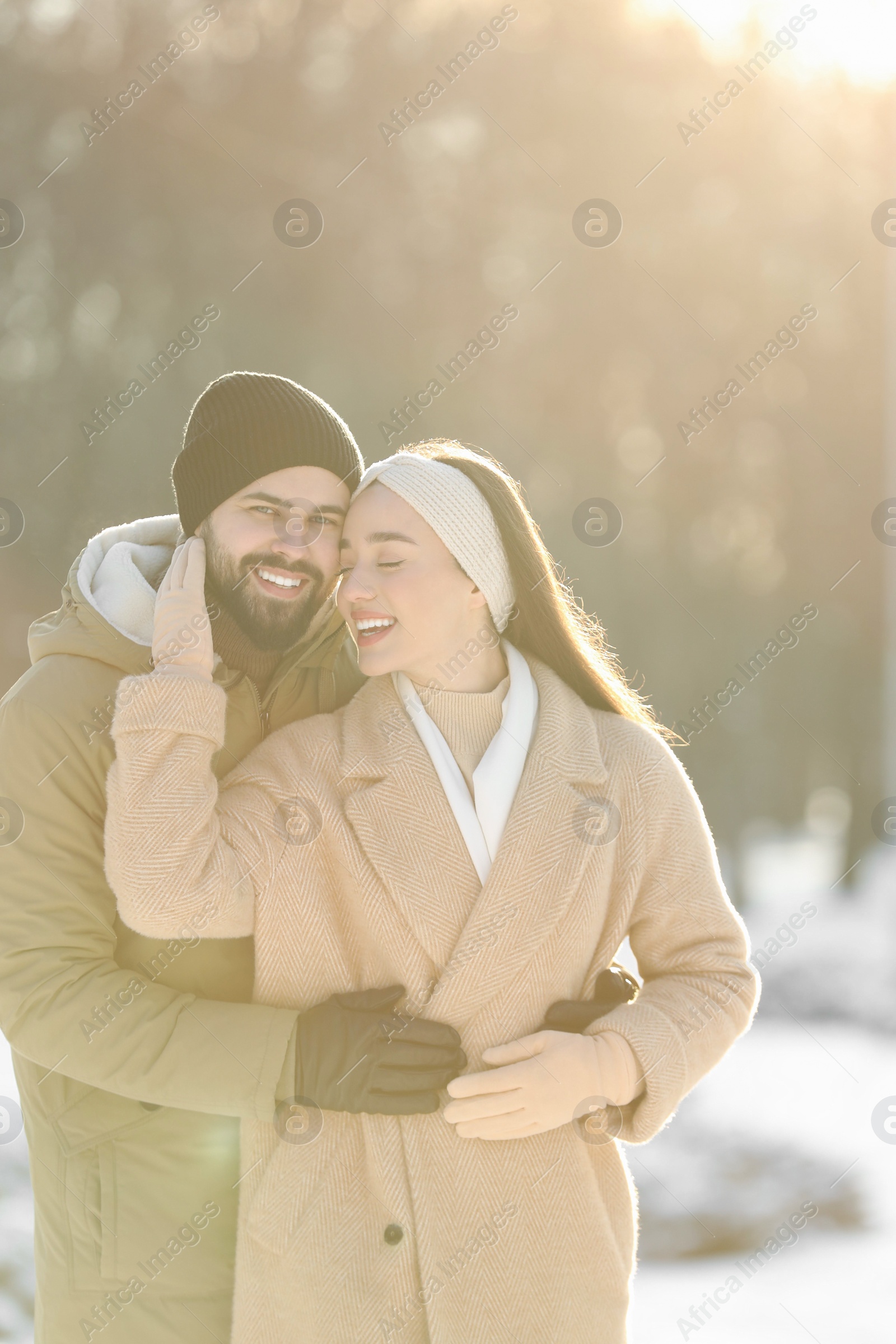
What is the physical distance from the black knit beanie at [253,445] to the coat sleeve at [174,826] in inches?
22.9

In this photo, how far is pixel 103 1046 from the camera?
1.79 meters

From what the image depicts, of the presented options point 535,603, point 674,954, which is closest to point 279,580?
point 535,603

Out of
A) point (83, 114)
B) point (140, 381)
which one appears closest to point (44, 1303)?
point (140, 381)

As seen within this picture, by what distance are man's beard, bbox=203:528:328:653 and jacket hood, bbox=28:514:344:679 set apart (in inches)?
2.9

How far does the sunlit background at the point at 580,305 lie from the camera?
810cm

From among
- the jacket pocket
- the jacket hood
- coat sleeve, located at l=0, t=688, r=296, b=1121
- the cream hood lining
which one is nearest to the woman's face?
the jacket hood

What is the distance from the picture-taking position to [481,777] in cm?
200

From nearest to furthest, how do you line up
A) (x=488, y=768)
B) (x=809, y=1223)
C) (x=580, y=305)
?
(x=488, y=768)
(x=809, y=1223)
(x=580, y=305)

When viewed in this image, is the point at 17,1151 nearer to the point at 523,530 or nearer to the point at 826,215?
the point at 523,530

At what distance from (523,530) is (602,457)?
25.7 feet

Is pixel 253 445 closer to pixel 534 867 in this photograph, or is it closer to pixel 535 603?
pixel 535 603

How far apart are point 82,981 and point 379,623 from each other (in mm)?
769

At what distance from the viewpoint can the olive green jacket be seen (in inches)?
70.6

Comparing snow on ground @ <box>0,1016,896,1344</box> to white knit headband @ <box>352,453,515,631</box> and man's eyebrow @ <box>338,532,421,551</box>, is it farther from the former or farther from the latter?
man's eyebrow @ <box>338,532,421,551</box>
